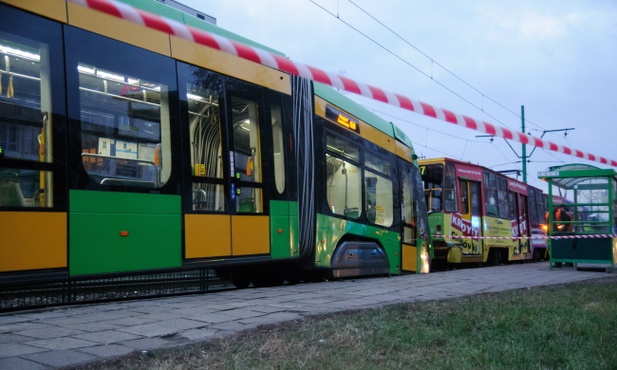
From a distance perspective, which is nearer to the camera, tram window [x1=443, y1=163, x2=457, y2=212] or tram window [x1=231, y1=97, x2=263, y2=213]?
tram window [x1=231, y1=97, x2=263, y2=213]

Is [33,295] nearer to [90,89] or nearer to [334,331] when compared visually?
[90,89]

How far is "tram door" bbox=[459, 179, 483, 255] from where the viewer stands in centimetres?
1596

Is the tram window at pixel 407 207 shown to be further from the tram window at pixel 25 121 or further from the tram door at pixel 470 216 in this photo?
the tram window at pixel 25 121

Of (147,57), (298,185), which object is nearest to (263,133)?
(298,185)

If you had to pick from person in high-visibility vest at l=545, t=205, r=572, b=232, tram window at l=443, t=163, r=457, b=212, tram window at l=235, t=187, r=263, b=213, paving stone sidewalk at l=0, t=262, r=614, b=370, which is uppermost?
tram window at l=443, t=163, r=457, b=212

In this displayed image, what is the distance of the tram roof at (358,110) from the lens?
9070 mm

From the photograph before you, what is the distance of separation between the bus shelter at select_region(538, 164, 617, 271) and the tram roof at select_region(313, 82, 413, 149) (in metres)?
3.70

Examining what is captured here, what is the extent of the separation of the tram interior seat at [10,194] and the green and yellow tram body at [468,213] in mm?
11872

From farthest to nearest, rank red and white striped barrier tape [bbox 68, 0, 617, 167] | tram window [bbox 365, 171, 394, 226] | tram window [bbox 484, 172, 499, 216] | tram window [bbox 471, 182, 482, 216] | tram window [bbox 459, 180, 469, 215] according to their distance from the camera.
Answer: tram window [bbox 484, 172, 499, 216] < tram window [bbox 471, 182, 482, 216] < tram window [bbox 459, 180, 469, 215] < tram window [bbox 365, 171, 394, 226] < red and white striped barrier tape [bbox 68, 0, 617, 167]

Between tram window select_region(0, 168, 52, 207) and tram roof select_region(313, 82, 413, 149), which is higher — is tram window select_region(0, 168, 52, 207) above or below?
below

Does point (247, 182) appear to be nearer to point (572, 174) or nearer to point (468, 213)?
point (572, 174)

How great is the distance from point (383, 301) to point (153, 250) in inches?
98.4

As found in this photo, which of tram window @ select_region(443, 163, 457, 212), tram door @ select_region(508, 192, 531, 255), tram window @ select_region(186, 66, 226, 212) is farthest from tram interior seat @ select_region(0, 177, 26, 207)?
tram door @ select_region(508, 192, 531, 255)

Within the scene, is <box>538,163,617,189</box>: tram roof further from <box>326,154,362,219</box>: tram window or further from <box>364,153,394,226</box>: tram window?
<box>326,154,362,219</box>: tram window
